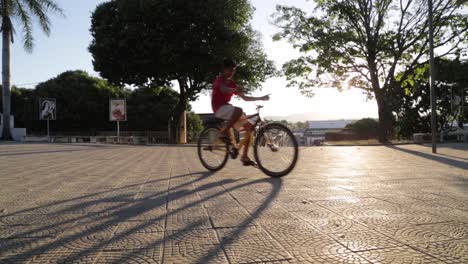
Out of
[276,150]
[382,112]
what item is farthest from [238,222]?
[382,112]

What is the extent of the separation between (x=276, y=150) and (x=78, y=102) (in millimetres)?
39580

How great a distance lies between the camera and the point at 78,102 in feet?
136

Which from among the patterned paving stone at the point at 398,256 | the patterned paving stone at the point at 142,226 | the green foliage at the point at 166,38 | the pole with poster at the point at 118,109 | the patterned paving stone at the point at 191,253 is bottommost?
the patterned paving stone at the point at 191,253

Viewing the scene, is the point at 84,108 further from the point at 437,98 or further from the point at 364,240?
the point at 364,240

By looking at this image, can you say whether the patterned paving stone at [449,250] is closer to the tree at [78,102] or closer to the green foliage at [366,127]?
the green foliage at [366,127]

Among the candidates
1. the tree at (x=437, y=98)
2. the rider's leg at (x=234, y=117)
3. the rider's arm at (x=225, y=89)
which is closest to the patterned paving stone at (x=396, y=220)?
the rider's leg at (x=234, y=117)

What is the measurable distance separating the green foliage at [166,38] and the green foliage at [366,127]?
46.4 ft

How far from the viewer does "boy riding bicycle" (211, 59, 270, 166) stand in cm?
586

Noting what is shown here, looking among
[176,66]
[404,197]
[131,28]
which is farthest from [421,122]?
[404,197]

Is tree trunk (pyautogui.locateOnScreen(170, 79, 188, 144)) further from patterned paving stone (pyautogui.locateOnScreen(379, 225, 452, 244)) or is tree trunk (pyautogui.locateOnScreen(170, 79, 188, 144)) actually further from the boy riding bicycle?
patterned paving stone (pyautogui.locateOnScreen(379, 225, 452, 244))

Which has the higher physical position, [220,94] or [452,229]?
[220,94]

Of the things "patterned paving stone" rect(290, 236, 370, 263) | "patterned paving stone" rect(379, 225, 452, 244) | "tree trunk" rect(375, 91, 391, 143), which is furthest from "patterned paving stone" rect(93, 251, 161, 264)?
"tree trunk" rect(375, 91, 391, 143)

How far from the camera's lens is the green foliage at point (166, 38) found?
88.2 feet

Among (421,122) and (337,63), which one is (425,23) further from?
(421,122)
